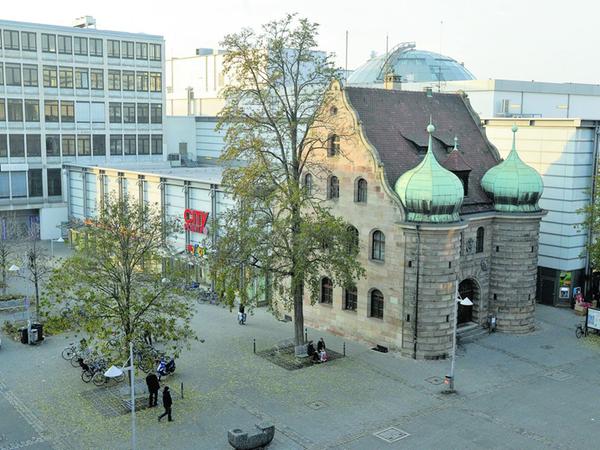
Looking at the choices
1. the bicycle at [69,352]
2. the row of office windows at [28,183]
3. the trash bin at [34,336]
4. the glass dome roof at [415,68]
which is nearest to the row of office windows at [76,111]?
the row of office windows at [28,183]

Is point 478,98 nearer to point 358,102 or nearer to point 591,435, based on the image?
point 358,102

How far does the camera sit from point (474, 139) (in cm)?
5075

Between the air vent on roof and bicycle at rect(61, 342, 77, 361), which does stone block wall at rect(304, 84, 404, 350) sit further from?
the air vent on roof

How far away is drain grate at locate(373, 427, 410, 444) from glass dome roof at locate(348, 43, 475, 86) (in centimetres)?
5676

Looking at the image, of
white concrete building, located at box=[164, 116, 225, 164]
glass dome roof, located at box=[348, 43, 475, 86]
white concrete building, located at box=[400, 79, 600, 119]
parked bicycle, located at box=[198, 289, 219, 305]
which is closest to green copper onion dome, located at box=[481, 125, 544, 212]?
parked bicycle, located at box=[198, 289, 219, 305]

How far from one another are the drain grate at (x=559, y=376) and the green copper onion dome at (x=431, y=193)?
995 centimetres

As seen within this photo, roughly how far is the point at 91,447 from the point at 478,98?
54040 millimetres

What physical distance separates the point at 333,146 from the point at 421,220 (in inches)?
307

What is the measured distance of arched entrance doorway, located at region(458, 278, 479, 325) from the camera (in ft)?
154

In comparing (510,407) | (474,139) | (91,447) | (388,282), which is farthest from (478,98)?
(91,447)

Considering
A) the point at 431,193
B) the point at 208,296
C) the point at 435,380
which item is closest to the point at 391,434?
the point at 435,380

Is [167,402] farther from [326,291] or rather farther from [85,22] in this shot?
[85,22]

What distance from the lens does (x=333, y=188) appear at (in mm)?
46281

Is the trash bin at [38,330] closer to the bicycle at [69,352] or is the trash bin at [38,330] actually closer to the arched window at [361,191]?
the bicycle at [69,352]
